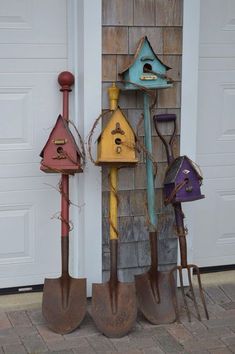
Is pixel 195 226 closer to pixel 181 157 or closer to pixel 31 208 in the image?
pixel 181 157

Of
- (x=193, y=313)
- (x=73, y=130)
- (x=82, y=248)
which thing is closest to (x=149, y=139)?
(x=73, y=130)

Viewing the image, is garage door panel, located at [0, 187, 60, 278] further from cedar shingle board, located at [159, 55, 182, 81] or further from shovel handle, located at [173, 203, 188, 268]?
cedar shingle board, located at [159, 55, 182, 81]

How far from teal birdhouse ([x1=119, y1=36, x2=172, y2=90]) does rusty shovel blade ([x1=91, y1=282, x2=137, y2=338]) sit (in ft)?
3.47

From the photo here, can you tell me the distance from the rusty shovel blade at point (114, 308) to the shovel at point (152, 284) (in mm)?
145

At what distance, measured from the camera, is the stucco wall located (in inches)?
133

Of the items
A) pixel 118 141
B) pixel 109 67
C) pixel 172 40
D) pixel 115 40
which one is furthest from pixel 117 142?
pixel 172 40

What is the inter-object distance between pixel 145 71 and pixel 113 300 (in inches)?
47.8

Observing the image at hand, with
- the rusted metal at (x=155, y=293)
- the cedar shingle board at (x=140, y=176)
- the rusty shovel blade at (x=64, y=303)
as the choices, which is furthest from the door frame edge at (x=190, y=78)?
the rusty shovel blade at (x=64, y=303)

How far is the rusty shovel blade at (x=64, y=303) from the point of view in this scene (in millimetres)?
3238

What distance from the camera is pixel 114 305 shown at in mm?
3254

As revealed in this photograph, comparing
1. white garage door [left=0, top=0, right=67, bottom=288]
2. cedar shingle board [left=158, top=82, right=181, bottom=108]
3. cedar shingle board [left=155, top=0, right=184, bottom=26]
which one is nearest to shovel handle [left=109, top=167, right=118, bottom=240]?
white garage door [left=0, top=0, right=67, bottom=288]

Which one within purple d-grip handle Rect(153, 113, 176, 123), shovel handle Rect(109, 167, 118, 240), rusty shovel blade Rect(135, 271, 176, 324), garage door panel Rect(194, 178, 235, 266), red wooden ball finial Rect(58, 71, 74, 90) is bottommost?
rusty shovel blade Rect(135, 271, 176, 324)

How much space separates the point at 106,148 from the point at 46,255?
828 millimetres

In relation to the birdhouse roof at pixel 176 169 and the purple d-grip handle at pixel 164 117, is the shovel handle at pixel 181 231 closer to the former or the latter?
the birdhouse roof at pixel 176 169
